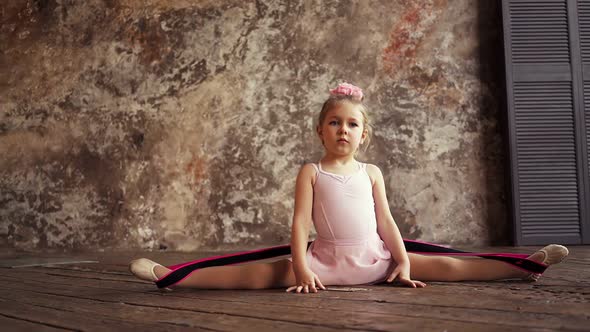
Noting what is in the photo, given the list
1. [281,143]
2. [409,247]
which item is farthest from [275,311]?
[281,143]

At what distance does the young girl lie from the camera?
89.1 inches

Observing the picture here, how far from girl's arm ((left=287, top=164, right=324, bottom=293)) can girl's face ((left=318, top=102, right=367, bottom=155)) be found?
0.47 ft

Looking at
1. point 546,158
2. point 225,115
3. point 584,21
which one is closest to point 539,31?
point 584,21

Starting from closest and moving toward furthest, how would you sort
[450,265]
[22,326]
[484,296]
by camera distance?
[22,326]
[484,296]
[450,265]

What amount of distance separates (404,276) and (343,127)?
0.63 metres

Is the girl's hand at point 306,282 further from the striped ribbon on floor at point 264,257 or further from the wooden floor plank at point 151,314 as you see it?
the wooden floor plank at point 151,314

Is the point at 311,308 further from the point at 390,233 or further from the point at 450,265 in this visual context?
the point at 450,265

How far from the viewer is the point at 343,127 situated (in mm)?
2256

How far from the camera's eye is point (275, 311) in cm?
170

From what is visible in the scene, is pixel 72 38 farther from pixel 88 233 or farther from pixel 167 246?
pixel 167 246

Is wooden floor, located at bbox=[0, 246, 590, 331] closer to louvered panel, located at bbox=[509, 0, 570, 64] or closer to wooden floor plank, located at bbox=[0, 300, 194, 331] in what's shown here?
wooden floor plank, located at bbox=[0, 300, 194, 331]

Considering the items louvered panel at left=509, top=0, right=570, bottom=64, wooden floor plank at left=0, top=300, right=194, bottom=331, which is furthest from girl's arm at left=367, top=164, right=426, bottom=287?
louvered panel at left=509, top=0, right=570, bottom=64

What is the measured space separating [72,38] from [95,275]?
10.0 ft

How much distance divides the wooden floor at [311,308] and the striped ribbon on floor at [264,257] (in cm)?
6
